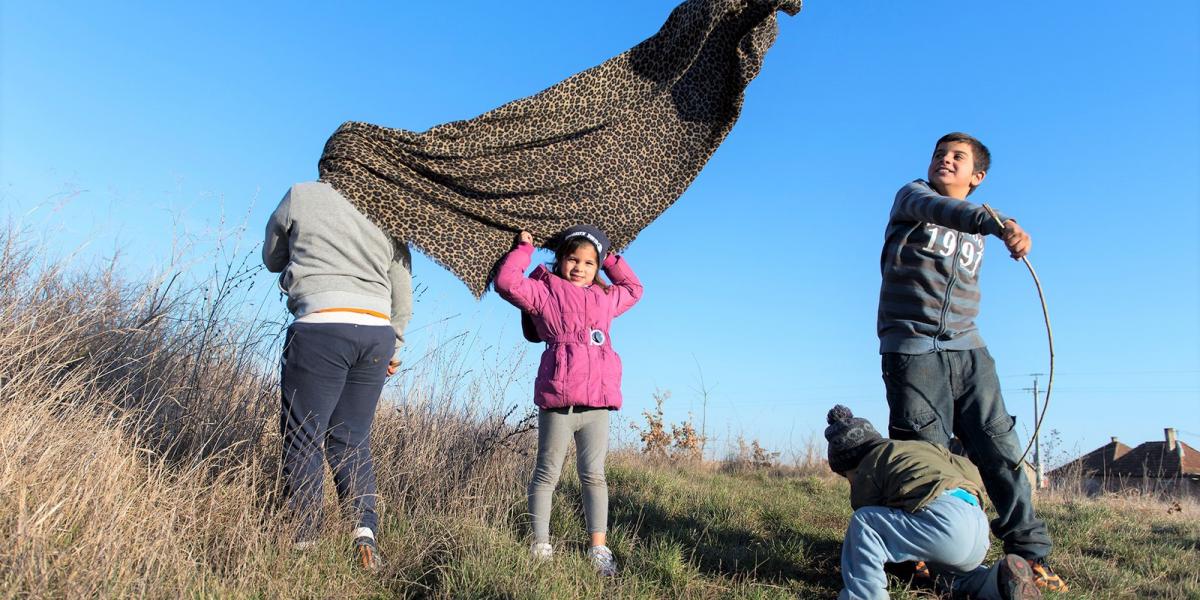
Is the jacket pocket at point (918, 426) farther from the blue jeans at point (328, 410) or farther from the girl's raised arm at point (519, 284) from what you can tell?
the blue jeans at point (328, 410)

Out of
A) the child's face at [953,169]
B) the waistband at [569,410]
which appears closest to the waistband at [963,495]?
the child's face at [953,169]

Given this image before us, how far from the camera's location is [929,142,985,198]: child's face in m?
3.97

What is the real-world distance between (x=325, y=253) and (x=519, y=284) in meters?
0.92

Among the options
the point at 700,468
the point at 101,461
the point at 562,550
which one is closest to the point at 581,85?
the point at 562,550

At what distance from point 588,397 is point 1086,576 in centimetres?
264

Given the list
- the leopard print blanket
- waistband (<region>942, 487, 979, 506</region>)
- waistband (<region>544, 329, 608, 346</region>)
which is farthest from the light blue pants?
the leopard print blanket

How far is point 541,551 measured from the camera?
363cm

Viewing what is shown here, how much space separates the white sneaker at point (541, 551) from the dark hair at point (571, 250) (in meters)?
1.28

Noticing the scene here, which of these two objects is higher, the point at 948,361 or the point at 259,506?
the point at 948,361

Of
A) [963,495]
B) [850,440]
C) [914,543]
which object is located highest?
[850,440]

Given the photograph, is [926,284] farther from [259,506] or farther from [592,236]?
[259,506]

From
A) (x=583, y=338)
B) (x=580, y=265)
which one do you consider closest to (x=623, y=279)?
(x=580, y=265)

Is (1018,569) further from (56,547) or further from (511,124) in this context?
(56,547)

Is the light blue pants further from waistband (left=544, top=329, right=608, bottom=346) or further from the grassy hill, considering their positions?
waistband (left=544, top=329, right=608, bottom=346)
